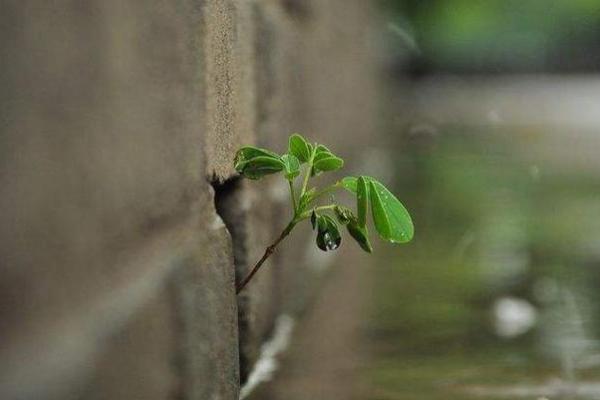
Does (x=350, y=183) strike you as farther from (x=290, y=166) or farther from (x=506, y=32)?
(x=506, y=32)

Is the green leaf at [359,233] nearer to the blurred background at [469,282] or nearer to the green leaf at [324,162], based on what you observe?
the green leaf at [324,162]

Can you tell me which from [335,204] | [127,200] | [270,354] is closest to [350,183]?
[335,204]

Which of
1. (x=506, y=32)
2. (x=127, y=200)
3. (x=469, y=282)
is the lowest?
(x=506, y=32)

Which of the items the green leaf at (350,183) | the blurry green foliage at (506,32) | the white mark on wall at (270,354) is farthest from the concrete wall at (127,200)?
the blurry green foliage at (506,32)

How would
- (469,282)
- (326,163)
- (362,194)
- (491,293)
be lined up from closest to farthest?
(362,194) < (326,163) < (491,293) < (469,282)

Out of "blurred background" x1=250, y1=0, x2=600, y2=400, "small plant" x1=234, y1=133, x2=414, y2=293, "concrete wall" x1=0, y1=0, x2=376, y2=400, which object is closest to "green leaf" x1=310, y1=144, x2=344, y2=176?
"small plant" x1=234, y1=133, x2=414, y2=293

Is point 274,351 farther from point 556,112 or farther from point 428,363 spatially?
point 556,112

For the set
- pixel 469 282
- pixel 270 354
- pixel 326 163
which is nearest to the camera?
pixel 326 163
